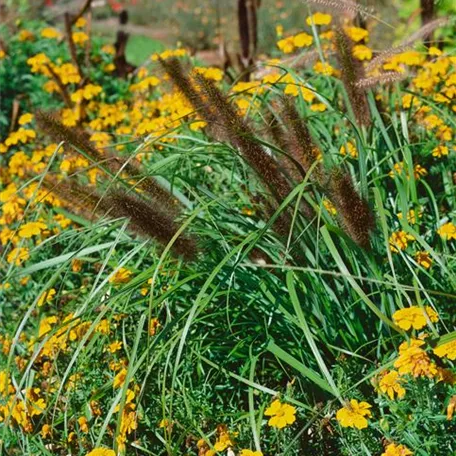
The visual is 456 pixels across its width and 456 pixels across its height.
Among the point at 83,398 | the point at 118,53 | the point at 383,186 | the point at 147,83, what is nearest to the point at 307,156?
the point at 383,186

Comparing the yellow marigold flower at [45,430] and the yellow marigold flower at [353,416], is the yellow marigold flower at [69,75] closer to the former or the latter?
the yellow marigold flower at [45,430]

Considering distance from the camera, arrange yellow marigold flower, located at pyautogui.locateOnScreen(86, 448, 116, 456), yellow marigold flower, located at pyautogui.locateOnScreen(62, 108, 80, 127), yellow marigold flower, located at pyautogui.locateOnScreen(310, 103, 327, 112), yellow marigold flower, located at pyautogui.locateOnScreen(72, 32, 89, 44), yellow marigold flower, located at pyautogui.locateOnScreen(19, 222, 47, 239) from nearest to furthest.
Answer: yellow marigold flower, located at pyautogui.locateOnScreen(86, 448, 116, 456)
yellow marigold flower, located at pyautogui.locateOnScreen(19, 222, 47, 239)
yellow marigold flower, located at pyautogui.locateOnScreen(310, 103, 327, 112)
yellow marigold flower, located at pyautogui.locateOnScreen(62, 108, 80, 127)
yellow marigold flower, located at pyautogui.locateOnScreen(72, 32, 89, 44)

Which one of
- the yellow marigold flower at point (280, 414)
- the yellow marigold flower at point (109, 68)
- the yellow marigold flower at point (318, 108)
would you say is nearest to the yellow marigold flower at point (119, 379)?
the yellow marigold flower at point (280, 414)

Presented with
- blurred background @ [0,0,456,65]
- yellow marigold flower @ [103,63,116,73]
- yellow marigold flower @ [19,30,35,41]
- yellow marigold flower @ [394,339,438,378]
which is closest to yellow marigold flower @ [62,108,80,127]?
yellow marigold flower @ [103,63,116,73]

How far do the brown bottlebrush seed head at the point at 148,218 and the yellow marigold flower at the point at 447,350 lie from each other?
30.5 inches

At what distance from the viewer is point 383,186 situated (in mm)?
3438

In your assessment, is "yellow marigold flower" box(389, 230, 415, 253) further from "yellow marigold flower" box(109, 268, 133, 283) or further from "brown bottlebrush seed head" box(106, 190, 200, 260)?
"yellow marigold flower" box(109, 268, 133, 283)

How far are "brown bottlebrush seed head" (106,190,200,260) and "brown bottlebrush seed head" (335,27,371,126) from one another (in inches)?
32.6

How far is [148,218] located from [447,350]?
910 millimetres

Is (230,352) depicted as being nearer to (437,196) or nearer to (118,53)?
(437,196)

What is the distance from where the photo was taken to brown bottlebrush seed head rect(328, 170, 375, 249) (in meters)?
2.55

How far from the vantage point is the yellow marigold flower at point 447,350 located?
7.72 ft

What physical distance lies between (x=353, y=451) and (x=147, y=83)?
2.90 m

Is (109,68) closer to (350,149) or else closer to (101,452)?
(350,149)
